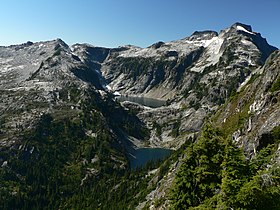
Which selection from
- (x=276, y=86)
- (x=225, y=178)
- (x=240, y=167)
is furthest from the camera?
(x=276, y=86)

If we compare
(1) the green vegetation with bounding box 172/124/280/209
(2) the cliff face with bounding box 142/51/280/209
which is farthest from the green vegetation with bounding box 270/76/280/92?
(1) the green vegetation with bounding box 172/124/280/209

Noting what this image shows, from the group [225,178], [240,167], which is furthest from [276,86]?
[225,178]

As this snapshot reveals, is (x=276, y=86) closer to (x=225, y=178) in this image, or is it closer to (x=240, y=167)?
(x=240, y=167)

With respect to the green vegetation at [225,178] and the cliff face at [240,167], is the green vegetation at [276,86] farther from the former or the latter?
the green vegetation at [225,178]

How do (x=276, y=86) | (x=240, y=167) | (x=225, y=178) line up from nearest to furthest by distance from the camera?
(x=225, y=178), (x=240, y=167), (x=276, y=86)

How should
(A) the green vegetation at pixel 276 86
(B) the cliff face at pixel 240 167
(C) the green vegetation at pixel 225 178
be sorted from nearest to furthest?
(C) the green vegetation at pixel 225 178, (B) the cliff face at pixel 240 167, (A) the green vegetation at pixel 276 86

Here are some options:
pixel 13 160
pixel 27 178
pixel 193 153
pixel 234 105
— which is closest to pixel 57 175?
pixel 27 178

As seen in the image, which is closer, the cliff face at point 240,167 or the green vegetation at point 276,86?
the cliff face at point 240,167

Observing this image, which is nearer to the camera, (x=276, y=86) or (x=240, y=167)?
(x=240, y=167)

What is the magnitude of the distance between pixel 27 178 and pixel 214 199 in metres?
171

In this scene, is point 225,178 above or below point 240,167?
below

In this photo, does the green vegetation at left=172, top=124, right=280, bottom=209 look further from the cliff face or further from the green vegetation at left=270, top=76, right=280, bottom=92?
the green vegetation at left=270, top=76, right=280, bottom=92

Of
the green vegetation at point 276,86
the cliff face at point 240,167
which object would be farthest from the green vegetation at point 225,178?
the green vegetation at point 276,86

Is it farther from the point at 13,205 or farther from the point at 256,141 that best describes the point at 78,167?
the point at 256,141
